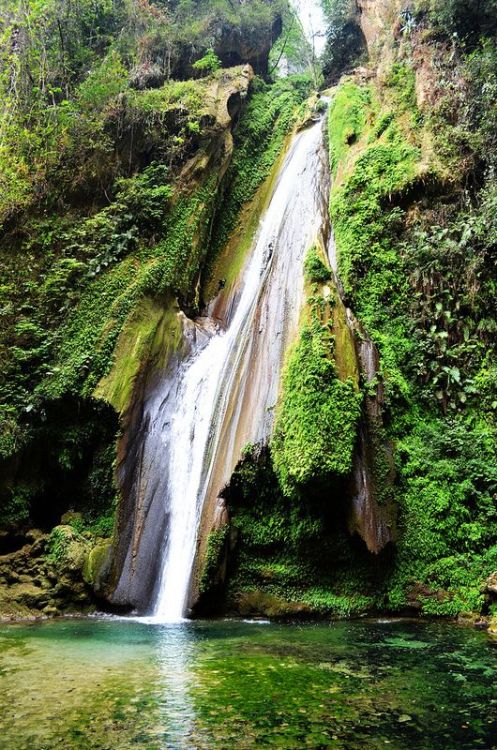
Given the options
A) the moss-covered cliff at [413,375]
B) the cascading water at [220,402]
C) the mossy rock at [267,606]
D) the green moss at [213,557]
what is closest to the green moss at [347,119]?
the moss-covered cliff at [413,375]

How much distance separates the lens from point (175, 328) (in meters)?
13.0

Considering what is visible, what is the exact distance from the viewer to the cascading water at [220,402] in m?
9.40

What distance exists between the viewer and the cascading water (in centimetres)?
940

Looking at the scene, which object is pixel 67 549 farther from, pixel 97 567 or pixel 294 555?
pixel 294 555

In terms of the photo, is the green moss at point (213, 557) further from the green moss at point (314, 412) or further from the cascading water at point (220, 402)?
the green moss at point (314, 412)

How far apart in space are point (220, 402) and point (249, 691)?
6796 mm

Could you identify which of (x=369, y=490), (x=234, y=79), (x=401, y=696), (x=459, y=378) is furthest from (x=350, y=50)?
(x=401, y=696)

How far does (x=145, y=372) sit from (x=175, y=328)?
5.96ft

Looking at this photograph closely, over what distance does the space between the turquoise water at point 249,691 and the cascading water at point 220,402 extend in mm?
2323

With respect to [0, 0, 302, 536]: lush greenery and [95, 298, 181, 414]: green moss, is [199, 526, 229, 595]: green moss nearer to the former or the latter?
[0, 0, 302, 536]: lush greenery

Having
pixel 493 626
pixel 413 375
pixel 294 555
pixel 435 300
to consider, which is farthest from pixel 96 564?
pixel 435 300

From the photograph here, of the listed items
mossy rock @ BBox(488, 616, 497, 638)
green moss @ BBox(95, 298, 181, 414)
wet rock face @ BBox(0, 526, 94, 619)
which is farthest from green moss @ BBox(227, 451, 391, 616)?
green moss @ BBox(95, 298, 181, 414)

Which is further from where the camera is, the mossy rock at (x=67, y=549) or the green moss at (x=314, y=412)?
the mossy rock at (x=67, y=549)

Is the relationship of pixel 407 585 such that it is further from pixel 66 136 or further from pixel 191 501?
pixel 66 136
